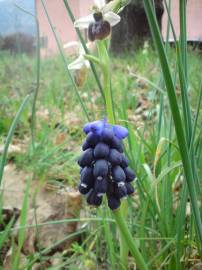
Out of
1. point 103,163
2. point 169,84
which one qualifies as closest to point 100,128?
point 103,163

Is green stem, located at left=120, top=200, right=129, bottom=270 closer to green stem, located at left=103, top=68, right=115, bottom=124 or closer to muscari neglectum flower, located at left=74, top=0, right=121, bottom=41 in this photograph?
green stem, located at left=103, top=68, right=115, bottom=124

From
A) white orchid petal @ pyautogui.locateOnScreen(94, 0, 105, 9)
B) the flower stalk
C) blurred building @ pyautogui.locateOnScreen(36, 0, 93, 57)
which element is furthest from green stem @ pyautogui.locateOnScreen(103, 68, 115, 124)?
blurred building @ pyautogui.locateOnScreen(36, 0, 93, 57)

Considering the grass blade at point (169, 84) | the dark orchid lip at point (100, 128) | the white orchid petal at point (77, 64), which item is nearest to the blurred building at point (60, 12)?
the white orchid petal at point (77, 64)

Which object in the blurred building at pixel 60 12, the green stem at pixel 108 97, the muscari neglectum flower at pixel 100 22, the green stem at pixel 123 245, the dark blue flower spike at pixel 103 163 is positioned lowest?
the green stem at pixel 123 245

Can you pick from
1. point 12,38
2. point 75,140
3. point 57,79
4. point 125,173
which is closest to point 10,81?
point 57,79

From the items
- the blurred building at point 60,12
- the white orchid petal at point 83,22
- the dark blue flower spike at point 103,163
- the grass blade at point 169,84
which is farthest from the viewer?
the blurred building at point 60,12

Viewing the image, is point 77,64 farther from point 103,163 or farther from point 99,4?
point 103,163

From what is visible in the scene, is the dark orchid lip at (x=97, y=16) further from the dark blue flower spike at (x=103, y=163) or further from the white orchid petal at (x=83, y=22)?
the dark blue flower spike at (x=103, y=163)
